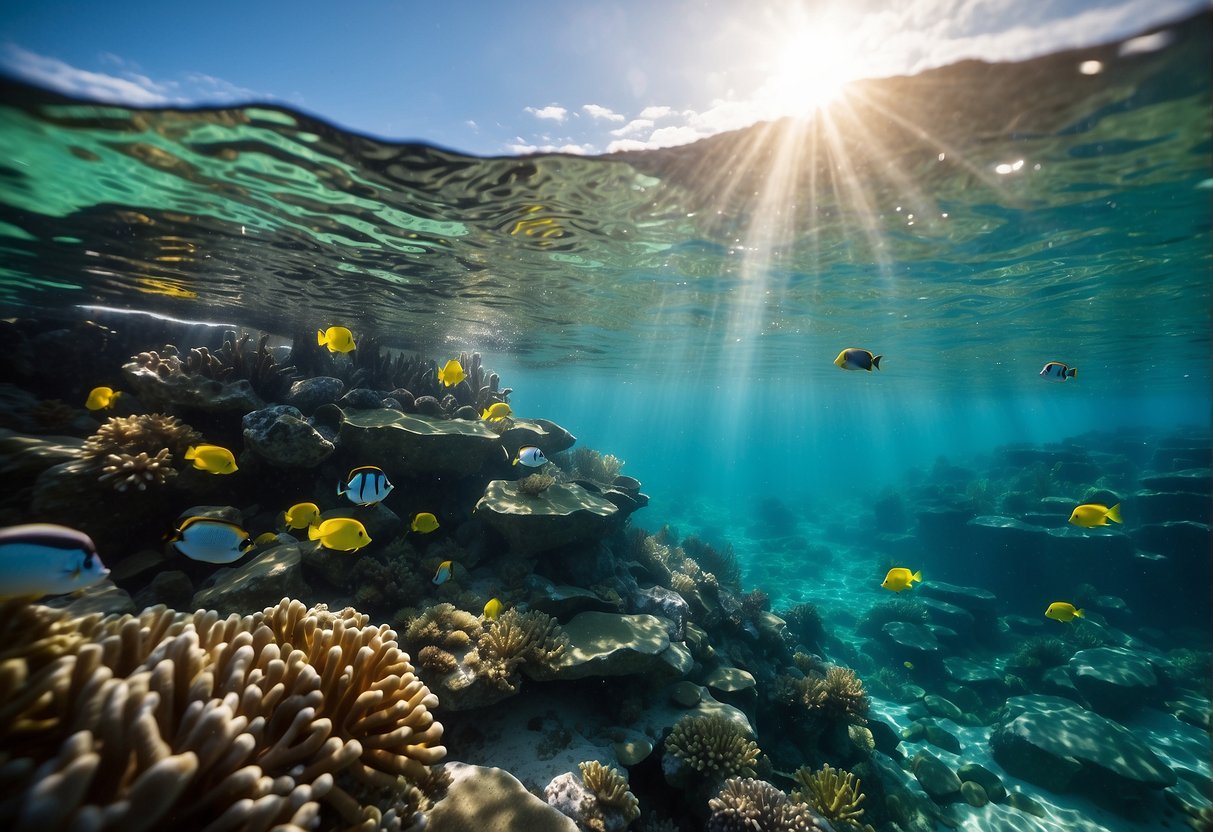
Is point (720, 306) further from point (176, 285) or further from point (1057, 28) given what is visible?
point (176, 285)

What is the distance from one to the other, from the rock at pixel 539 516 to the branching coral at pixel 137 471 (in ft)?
15.6

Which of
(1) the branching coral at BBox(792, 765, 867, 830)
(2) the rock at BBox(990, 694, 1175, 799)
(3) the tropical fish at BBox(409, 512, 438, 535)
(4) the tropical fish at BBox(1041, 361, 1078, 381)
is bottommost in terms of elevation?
(2) the rock at BBox(990, 694, 1175, 799)

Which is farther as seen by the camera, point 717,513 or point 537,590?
point 717,513

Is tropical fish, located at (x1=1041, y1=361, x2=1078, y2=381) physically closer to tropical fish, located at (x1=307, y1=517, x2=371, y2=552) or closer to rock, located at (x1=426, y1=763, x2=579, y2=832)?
rock, located at (x1=426, y1=763, x2=579, y2=832)

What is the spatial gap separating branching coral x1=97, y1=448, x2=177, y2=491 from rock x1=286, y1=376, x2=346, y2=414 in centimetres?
255

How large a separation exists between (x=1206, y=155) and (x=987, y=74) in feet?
18.9

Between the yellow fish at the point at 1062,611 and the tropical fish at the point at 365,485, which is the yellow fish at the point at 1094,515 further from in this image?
the tropical fish at the point at 365,485

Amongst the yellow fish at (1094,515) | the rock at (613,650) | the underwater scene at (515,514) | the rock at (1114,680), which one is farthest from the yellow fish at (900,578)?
the rock at (1114,680)

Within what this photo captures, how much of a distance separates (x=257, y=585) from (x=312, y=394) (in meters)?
4.63

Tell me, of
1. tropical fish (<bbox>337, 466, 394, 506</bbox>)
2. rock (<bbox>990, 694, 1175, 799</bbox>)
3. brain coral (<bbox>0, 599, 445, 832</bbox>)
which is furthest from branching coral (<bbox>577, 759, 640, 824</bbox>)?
rock (<bbox>990, 694, 1175, 799</bbox>)

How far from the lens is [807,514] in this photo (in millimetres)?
39594

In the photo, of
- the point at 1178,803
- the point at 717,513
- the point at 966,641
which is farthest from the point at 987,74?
the point at 717,513

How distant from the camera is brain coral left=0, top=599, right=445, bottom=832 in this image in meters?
1.92

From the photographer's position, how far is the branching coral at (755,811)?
4.90 metres
